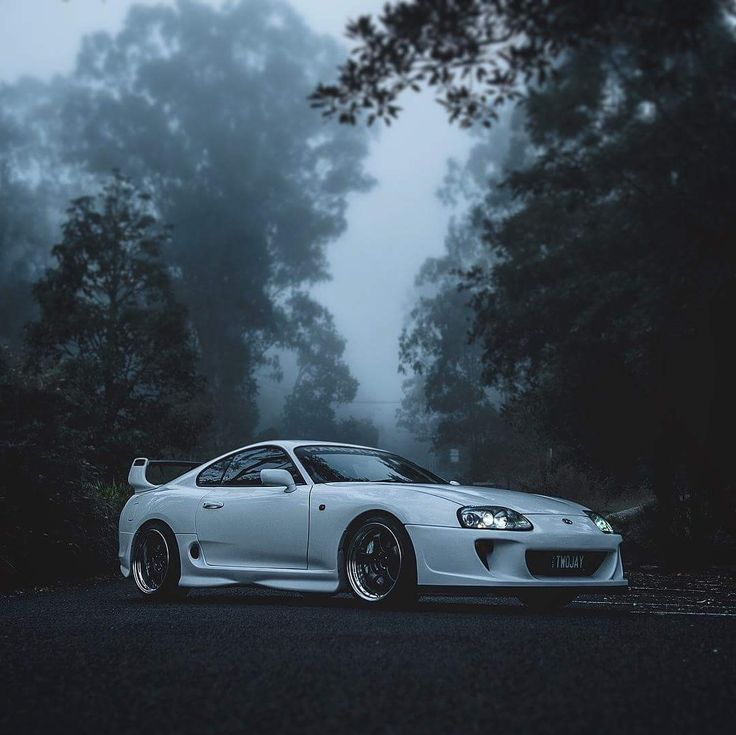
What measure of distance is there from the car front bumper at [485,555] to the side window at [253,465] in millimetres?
1930

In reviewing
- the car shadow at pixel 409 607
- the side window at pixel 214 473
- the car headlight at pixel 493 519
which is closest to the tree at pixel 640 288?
the car shadow at pixel 409 607

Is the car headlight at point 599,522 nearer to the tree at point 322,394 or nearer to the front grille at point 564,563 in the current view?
the front grille at point 564,563

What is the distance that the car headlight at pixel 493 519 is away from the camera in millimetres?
8516

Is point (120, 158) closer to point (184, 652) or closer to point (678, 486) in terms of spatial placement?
point (678, 486)

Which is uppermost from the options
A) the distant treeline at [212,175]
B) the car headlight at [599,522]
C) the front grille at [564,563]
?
the distant treeline at [212,175]

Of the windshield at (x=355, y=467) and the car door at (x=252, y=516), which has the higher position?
the windshield at (x=355, y=467)

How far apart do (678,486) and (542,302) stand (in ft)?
18.8

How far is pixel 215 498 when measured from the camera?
33.7 ft

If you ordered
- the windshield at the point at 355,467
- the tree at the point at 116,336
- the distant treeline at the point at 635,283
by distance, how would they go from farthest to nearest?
the tree at the point at 116,336
the distant treeline at the point at 635,283
the windshield at the point at 355,467

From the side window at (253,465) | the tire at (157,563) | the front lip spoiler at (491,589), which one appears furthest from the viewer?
the tire at (157,563)

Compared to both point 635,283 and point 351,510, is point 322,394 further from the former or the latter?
point 351,510

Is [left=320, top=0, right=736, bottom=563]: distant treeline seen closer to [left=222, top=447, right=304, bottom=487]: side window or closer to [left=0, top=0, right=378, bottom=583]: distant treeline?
[left=222, top=447, right=304, bottom=487]: side window

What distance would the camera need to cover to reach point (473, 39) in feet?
19.6

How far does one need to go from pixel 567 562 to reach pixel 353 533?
176 centimetres
